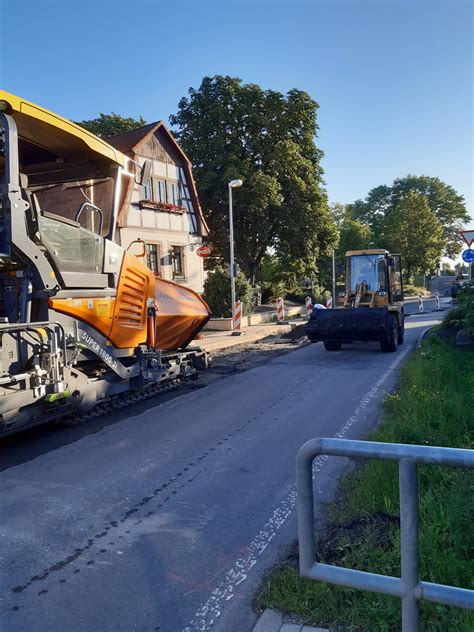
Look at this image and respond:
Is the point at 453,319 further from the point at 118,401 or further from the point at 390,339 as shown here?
the point at 118,401

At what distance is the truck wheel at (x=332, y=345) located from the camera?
13.7 m

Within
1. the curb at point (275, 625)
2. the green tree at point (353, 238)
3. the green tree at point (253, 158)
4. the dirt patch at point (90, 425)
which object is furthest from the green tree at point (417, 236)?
the curb at point (275, 625)

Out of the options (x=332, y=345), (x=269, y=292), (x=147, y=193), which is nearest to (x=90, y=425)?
(x=332, y=345)

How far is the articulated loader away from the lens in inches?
501

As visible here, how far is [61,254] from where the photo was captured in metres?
6.15

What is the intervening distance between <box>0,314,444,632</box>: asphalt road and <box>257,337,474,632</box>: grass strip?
0.27 meters

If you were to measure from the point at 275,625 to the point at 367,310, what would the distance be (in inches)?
428

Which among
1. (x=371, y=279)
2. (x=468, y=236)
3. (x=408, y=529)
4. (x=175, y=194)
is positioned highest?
(x=175, y=194)

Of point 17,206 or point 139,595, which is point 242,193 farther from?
point 139,595

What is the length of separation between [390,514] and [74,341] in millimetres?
4074

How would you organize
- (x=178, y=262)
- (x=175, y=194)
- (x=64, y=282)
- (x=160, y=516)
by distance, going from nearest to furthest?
(x=160, y=516)
(x=64, y=282)
(x=175, y=194)
(x=178, y=262)

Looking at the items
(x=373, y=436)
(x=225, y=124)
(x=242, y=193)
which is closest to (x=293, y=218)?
→ (x=242, y=193)

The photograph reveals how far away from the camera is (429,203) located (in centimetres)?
7212

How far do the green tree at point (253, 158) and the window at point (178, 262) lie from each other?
206 inches
